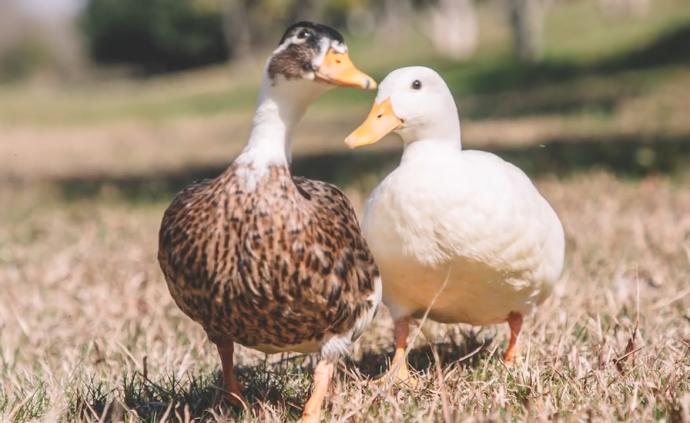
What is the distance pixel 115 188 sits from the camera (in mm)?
9781

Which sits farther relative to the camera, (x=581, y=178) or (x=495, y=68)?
(x=495, y=68)

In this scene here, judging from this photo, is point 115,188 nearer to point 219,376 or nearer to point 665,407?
point 219,376

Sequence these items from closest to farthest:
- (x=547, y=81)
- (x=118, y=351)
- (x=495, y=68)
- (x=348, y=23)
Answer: (x=118, y=351) < (x=547, y=81) < (x=495, y=68) < (x=348, y=23)

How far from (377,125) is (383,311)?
5.16ft

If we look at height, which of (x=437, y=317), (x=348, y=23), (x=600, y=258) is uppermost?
(x=437, y=317)

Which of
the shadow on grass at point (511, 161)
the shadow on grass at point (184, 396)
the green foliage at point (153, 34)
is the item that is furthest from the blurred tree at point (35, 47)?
the shadow on grass at point (184, 396)

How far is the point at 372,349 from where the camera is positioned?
161 inches

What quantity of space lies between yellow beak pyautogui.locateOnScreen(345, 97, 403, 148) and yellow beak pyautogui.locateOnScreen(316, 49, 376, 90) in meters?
0.34

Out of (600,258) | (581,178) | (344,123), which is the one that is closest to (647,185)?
(581,178)

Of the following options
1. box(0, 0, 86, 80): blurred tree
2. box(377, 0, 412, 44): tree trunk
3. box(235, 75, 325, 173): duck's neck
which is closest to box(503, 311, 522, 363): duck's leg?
box(235, 75, 325, 173): duck's neck

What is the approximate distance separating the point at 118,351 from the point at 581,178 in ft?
16.6

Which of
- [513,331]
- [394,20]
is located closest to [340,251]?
[513,331]

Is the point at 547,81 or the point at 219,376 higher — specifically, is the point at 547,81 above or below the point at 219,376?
below

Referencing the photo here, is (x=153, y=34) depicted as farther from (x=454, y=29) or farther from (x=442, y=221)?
(x=442, y=221)
